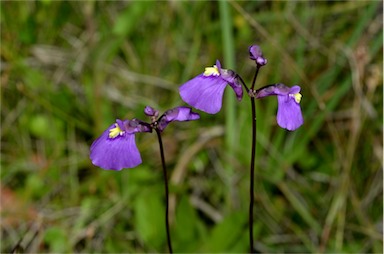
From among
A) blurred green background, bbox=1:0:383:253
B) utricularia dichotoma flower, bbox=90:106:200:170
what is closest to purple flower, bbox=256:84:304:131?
utricularia dichotoma flower, bbox=90:106:200:170

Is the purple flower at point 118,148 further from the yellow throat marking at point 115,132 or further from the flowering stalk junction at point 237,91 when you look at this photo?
the flowering stalk junction at point 237,91

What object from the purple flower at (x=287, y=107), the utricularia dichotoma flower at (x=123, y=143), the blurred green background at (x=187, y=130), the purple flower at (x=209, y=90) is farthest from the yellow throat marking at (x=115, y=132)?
the blurred green background at (x=187, y=130)

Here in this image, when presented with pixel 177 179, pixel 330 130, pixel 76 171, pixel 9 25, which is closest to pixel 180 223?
pixel 177 179

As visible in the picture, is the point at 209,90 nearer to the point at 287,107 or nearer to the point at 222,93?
the point at 222,93

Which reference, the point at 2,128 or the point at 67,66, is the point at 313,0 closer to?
the point at 67,66

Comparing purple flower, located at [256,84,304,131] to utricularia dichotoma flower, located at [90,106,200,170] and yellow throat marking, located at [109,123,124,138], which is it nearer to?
utricularia dichotoma flower, located at [90,106,200,170]

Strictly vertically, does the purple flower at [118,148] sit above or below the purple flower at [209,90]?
below
